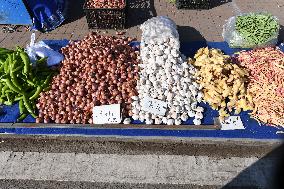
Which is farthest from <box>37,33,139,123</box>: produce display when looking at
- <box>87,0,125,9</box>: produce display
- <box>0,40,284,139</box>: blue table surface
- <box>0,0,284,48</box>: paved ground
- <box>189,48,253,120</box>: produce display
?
<box>0,0,284,48</box>: paved ground

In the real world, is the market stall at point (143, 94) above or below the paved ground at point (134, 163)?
above

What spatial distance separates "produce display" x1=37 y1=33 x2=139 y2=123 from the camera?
632 cm

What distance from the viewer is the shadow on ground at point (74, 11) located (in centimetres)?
991

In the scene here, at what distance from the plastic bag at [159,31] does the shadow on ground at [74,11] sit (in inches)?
121

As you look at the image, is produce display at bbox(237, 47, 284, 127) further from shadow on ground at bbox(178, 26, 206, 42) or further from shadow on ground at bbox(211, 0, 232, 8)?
shadow on ground at bbox(211, 0, 232, 8)

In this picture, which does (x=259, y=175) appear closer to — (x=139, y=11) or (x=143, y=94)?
(x=143, y=94)

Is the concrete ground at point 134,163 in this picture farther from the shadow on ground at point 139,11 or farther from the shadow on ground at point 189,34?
the shadow on ground at point 139,11

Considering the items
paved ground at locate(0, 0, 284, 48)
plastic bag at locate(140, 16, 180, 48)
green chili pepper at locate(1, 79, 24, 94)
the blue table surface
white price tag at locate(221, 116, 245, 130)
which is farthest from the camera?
paved ground at locate(0, 0, 284, 48)

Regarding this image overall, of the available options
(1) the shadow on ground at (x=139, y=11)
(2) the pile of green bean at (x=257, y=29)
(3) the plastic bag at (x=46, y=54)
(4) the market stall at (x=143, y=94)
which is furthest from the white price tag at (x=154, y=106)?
(1) the shadow on ground at (x=139, y=11)

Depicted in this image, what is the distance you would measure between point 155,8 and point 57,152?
6023 mm

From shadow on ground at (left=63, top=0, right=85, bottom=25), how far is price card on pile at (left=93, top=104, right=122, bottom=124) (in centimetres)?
462

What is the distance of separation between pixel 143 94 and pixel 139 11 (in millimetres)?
4491

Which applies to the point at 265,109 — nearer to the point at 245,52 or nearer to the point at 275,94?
the point at 275,94

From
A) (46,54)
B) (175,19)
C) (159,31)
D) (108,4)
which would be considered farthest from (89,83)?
(175,19)
